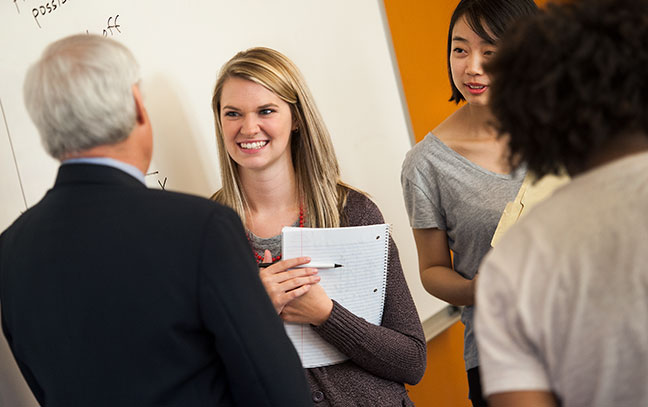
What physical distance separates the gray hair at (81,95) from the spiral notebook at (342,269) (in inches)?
24.4

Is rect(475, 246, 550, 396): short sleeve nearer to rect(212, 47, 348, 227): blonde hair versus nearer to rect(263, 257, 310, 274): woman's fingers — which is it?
rect(263, 257, 310, 274): woman's fingers

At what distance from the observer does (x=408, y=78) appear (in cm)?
266

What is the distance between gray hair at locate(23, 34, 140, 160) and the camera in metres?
0.91

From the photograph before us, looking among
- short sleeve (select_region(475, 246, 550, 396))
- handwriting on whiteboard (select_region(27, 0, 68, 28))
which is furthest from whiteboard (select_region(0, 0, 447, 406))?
short sleeve (select_region(475, 246, 550, 396))

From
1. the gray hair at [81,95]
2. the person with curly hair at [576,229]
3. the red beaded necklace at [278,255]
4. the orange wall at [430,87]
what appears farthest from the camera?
the orange wall at [430,87]

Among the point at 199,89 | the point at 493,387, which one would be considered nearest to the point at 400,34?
the point at 199,89

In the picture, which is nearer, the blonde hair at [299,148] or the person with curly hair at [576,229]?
the person with curly hair at [576,229]

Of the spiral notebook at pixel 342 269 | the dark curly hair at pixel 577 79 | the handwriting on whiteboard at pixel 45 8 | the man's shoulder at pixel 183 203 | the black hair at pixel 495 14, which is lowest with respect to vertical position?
the spiral notebook at pixel 342 269

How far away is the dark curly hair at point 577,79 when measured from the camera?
0.69 m

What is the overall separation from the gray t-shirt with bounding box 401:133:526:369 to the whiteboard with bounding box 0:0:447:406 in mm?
591

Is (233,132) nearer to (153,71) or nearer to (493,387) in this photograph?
(153,71)

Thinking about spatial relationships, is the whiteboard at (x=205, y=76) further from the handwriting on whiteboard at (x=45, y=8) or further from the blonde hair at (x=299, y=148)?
the blonde hair at (x=299, y=148)

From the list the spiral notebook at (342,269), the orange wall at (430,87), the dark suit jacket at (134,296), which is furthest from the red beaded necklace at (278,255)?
the orange wall at (430,87)

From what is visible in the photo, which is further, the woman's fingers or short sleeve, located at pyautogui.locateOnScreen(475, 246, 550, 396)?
the woman's fingers
